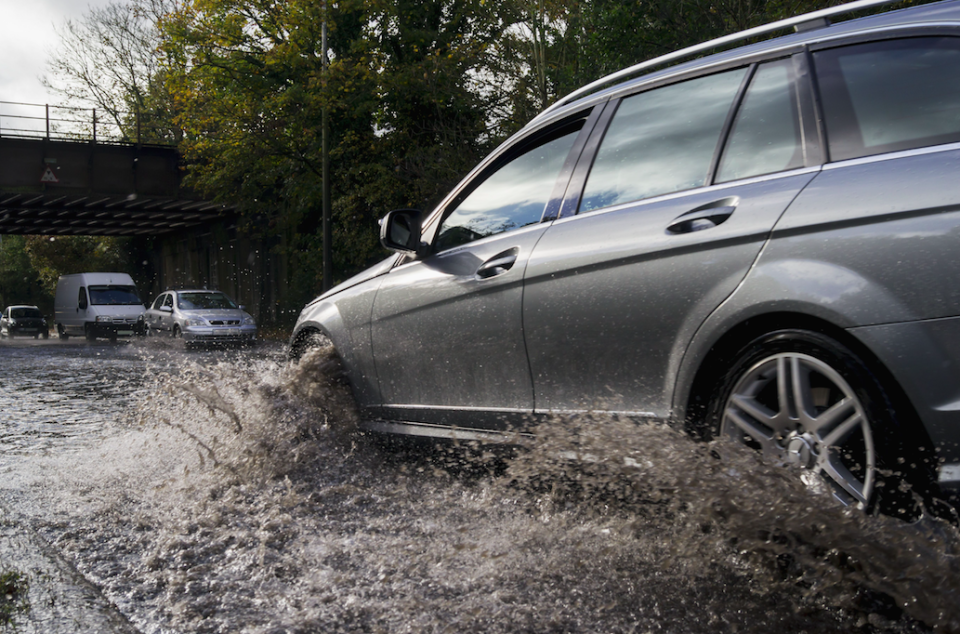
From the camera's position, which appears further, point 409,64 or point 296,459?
point 409,64

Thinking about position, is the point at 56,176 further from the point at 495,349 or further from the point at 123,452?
the point at 495,349

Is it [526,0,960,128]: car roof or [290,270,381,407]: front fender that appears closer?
[526,0,960,128]: car roof

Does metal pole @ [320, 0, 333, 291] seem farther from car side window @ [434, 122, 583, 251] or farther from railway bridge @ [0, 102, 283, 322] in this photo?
car side window @ [434, 122, 583, 251]

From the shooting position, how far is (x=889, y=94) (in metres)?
2.79

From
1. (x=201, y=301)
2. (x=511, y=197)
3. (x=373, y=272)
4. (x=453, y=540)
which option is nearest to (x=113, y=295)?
(x=201, y=301)

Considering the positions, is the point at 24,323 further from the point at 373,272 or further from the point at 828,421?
the point at 828,421

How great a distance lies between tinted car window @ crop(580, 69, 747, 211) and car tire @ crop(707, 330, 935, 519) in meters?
0.78

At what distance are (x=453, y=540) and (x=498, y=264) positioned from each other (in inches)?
45.3

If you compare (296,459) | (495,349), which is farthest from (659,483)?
(296,459)

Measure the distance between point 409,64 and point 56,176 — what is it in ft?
49.5

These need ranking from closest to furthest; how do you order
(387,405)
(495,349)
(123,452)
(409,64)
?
(495,349), (387,405), (123,452), (409,64)

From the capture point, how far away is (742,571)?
2.87m

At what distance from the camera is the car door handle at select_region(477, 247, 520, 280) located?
3.84 metres

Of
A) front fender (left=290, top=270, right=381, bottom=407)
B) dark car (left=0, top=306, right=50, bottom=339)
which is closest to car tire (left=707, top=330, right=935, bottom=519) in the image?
front fender (left=290, top=270, right=381, bottom=407)
